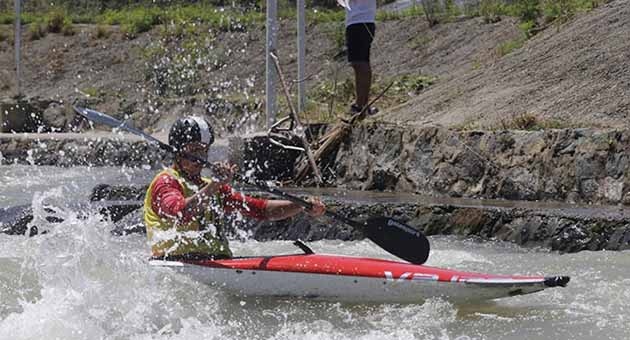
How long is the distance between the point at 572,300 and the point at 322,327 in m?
1.71

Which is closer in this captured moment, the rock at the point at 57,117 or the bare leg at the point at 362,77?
the bare leg at the point at 362,77

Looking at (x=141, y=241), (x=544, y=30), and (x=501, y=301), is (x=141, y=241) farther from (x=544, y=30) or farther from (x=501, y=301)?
(x=544, y=30)

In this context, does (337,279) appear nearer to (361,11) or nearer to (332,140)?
(361,11)

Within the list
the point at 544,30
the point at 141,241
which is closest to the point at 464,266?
the point at 141,241

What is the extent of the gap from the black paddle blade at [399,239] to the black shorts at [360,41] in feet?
14.1

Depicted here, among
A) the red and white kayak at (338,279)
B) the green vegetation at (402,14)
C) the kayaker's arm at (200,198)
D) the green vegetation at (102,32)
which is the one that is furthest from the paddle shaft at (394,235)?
the green vegetation at (102,32)

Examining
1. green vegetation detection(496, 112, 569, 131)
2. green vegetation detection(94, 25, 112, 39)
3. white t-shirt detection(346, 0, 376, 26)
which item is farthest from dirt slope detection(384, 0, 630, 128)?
green vegetation detection(94, 25, 112, 39)

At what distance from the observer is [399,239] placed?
749 cm

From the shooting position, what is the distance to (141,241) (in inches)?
393

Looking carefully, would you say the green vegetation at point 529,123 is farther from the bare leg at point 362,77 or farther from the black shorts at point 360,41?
the black shorts at point 360,41

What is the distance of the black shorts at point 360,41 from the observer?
11.6 metres

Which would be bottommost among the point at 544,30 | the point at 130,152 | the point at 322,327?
the point at 130,152

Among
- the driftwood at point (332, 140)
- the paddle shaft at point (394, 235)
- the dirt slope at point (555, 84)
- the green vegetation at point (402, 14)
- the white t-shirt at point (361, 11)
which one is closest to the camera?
the paddle shaft at point (394, 235)

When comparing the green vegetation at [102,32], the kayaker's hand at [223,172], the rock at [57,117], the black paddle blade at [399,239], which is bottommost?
the rock at [57,117]
